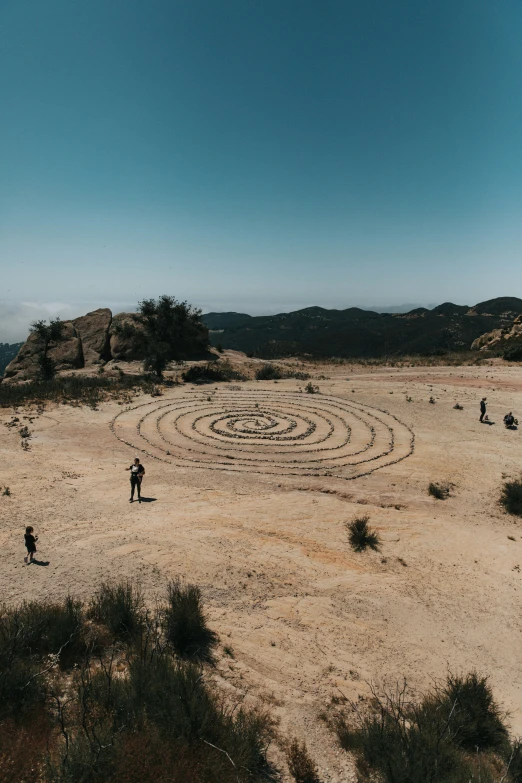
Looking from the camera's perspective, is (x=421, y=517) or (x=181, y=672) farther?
(x=421, y=517)

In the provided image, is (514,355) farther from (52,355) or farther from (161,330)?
(52,355)

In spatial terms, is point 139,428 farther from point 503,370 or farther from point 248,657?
point 503,370

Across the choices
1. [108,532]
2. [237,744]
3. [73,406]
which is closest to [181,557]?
[108,532]

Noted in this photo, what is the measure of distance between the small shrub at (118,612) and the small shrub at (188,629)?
0.61m

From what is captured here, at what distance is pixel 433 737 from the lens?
5598mm

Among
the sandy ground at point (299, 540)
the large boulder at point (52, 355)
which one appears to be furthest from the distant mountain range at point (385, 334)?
the sandy ground at point (299, 540)

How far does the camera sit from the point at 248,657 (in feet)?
25.3

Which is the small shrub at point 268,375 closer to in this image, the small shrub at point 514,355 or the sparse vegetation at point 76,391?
the sparse vegetation at point 76,391

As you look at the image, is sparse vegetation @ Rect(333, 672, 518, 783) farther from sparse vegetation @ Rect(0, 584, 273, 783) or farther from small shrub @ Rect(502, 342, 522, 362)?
small shrub @ Rect(502, 342, 522, 362)

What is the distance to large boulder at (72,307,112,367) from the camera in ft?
159

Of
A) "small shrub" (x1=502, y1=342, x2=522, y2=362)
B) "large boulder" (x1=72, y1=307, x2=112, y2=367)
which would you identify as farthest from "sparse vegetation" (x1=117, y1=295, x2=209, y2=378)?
"small shrub" (x1=502, y1=342, x2=522, y2=362)

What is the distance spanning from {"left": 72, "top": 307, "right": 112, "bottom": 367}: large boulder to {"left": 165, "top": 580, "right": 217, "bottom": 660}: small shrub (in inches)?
1719

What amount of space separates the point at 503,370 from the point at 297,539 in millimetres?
36787

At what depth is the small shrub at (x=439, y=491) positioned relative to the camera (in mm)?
15366
